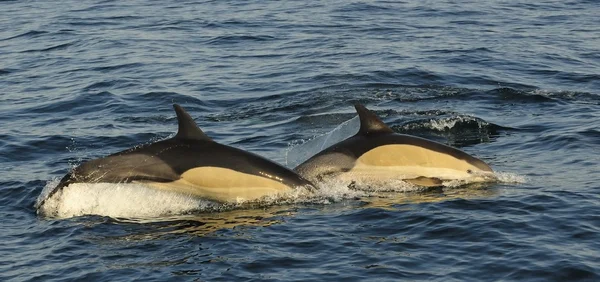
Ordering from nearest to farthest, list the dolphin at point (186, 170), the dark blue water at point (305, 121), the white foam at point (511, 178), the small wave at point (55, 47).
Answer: the dark blue water at point (305, 121) < the dolphin at point (186, 170) < the white foam at point (511, 178) < the small wave at point (55, 47)

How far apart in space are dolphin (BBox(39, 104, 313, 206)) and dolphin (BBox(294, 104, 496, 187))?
1.40m

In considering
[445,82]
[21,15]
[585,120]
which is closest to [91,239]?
[585,120]

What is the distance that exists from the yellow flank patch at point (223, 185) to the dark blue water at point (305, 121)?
0.22m

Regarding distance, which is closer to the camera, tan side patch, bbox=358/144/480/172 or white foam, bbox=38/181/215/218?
white foam, bbox=38/181/215/218

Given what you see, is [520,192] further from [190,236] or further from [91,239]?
[91,239]

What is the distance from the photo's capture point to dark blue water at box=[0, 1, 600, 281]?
12461 mm

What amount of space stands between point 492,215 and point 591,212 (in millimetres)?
1289

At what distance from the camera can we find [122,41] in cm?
3077

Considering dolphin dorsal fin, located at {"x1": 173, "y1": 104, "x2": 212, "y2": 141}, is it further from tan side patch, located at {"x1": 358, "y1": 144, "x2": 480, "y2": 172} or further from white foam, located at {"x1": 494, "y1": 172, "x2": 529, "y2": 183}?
white foam, located at {"x1": 494, "y1": 172, "x2": 529, "y2": 183}

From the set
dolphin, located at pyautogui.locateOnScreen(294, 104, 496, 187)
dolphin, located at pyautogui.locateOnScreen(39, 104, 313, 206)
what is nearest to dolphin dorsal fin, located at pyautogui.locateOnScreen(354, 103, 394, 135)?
dolphin, located at pyautogui.locateOnScreen(294, 104, 496, 187)

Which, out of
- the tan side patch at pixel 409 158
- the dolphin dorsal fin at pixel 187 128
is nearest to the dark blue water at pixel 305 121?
the tan side patch at pixel 409 158

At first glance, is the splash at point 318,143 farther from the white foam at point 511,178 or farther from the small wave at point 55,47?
the small wave at point 55,47

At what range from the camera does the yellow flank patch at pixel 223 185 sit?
14523mm

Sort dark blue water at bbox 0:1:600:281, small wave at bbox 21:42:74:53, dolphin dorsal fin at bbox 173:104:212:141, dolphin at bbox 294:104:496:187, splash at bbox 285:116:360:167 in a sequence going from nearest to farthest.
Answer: dark blue water at bbox 0:1:600:281
dolphin dorsal fin at bbox 173:104:212:141
dolphin at bbox 294:104:496:187
splash at bbox 285:116:360:167
small wave at bbox 21:42:74:53
